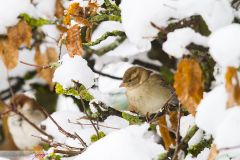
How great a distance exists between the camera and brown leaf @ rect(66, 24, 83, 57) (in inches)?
61.3

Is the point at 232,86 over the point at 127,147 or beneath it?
over

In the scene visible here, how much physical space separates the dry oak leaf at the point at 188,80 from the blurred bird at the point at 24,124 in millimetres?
2625

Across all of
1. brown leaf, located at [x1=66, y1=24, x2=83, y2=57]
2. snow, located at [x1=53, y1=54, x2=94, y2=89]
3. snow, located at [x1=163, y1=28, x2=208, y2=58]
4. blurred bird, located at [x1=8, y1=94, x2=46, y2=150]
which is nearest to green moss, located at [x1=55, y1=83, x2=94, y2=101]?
snow, located at [x1=53, y1=54, x2=94, y2=89]

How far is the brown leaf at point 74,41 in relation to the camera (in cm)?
156

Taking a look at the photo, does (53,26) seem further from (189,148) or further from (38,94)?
(189,148)

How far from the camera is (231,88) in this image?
107 centimetres

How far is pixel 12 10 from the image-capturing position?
Result: 2465 millimetres

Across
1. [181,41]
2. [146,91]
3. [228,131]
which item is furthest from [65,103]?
[228,131]

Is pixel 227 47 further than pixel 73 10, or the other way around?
pixel 73 10

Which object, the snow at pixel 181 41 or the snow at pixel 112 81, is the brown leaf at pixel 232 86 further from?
the snow at pixel 112 81

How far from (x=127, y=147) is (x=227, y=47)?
39cm

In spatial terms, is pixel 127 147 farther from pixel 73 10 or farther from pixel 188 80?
pixel 73 10

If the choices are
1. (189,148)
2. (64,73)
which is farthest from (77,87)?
(189,148)

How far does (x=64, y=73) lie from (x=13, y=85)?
2.02 metres
